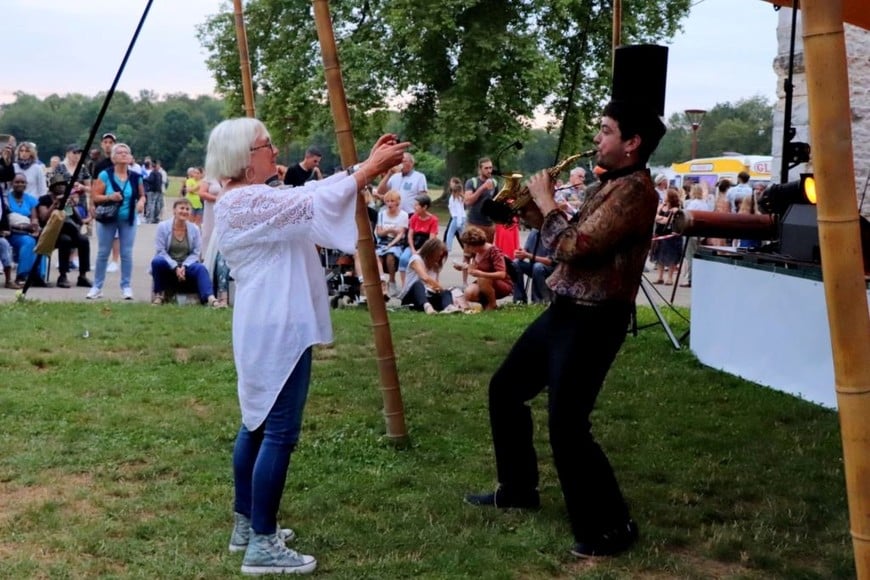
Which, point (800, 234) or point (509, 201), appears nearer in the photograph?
point (509, 201)

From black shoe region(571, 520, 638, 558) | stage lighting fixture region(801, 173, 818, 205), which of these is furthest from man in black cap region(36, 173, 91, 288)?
black shoe region(571, 520, 638, 558)

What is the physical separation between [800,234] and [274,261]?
4450 mm

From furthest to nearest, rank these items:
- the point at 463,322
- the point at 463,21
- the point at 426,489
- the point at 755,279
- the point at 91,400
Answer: the point at 463,21
the point at 463,322
the point at 755,279
the point at 91,400
the point at 426,489

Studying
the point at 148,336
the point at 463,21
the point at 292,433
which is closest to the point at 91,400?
the point at 148,336

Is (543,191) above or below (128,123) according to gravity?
below

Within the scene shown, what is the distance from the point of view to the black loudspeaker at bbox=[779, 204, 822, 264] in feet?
22.6

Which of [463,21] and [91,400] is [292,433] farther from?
[463,21]

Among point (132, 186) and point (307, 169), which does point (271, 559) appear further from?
point (132, 186)

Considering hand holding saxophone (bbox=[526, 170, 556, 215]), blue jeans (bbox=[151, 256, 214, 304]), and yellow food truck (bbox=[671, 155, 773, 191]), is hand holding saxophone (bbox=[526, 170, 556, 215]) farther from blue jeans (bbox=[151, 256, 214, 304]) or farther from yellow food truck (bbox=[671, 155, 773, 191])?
yellow food truck (bbox=[671, 155, 773, 191])

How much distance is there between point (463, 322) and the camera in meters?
10.6

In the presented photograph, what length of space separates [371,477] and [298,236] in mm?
1841

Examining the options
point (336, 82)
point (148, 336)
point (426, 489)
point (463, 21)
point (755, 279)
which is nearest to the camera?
point (426, 489)

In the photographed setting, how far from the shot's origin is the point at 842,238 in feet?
8.61

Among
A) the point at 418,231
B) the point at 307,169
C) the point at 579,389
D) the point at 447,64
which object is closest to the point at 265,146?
the point at 579,389
